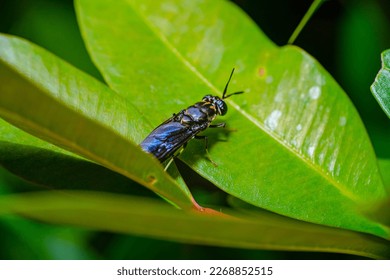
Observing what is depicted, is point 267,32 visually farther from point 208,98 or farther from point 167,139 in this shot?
point 167,139

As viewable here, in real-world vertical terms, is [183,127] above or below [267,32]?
below

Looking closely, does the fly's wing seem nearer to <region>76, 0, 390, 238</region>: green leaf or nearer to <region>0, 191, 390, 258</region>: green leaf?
<region>76, 0, 390, 238</region>: green leaf

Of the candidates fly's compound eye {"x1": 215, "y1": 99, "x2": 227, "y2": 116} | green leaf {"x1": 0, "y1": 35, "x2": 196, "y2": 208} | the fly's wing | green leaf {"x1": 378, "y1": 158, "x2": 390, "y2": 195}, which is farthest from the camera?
fly's compound eye {"x1": 215, "y1": 99, "x2": 227, "y2": 116}

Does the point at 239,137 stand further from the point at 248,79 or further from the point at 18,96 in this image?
the point at 18,96

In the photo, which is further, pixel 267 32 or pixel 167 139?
pixel 267 32

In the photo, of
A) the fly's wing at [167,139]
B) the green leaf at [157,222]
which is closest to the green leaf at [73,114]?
the green leaf at [157,222]

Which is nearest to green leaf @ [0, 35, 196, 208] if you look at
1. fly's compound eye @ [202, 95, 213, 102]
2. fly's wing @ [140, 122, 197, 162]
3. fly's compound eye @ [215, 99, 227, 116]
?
fly's wing @ [140, 122, 197, 162]

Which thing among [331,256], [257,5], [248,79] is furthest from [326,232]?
[257,5]

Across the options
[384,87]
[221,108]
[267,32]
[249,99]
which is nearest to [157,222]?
[384,87]
